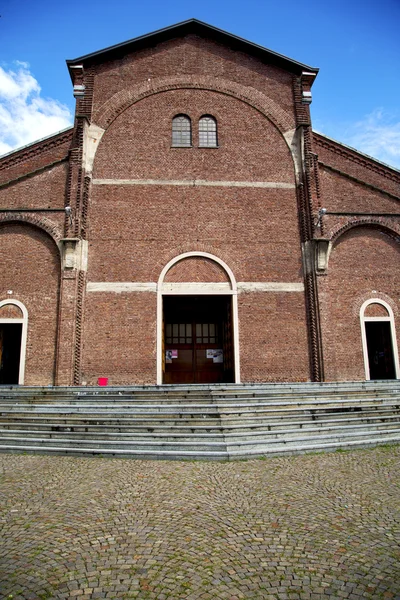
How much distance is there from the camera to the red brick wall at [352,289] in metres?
15.4

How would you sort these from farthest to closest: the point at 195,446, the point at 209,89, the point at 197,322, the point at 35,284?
the point at 209,89 < the point at 197,322 < the point at 35,284 < the point at 195,446

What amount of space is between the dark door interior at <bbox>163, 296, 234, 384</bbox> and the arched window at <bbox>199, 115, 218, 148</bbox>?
6.45 meters

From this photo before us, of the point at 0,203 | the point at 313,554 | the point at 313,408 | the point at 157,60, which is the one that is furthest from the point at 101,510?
the point at 157,60

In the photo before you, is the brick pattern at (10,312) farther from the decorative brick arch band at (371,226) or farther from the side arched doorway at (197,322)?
the decorative brick arch band at (371,226)

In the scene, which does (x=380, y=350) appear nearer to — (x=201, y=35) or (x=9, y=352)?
(x=9, y=352)

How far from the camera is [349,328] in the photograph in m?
15.8

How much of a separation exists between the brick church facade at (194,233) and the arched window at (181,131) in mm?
59

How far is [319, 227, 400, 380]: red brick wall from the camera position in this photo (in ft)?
50.5

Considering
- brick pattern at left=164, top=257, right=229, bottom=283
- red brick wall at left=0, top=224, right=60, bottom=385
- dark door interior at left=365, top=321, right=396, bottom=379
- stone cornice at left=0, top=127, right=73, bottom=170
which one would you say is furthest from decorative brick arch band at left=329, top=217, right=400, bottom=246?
stone cornice at left=0, top=127, right=73, bottom=170

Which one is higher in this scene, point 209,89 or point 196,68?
point 196,68

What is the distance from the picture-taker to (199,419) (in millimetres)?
9297

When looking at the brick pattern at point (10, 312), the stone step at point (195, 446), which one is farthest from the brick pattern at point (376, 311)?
the brick pattern at point (10, 312)

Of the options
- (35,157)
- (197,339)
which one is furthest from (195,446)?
(35,157)

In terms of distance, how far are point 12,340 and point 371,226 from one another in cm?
1507
